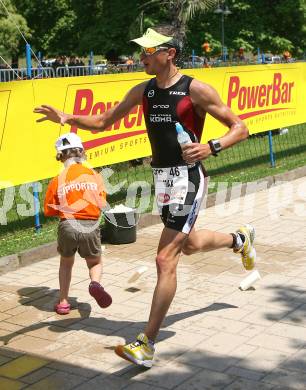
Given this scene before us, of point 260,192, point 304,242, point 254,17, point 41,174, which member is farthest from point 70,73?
point 254,17

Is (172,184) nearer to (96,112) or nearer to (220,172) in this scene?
(96,112)

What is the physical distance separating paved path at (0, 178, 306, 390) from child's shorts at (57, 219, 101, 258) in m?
0.59

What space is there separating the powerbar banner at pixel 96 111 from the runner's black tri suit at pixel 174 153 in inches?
121

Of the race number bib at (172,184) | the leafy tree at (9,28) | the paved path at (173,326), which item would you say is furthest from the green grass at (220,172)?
the leafy tree at (9,28)

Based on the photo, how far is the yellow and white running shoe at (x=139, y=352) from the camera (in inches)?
189

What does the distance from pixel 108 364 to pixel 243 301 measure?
177cm

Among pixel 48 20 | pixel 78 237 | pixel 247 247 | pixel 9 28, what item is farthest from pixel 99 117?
pixel 48 20

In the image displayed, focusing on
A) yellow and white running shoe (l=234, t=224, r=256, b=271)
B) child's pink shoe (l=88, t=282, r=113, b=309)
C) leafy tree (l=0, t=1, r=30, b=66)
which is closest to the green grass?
child's pink shoe (l=88, t=282, r=113, b=309)

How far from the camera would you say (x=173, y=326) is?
18.9 feet

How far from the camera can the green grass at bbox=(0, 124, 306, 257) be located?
852 cm

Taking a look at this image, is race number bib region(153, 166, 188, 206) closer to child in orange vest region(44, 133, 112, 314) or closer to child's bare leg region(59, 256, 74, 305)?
child in orange vest region(44, 133, 112, 314)

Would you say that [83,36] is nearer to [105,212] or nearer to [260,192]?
[260,192]

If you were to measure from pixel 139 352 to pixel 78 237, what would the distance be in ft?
4.82

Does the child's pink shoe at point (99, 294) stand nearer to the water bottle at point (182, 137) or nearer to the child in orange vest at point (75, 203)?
the child in orange vest at point (75, 203)
